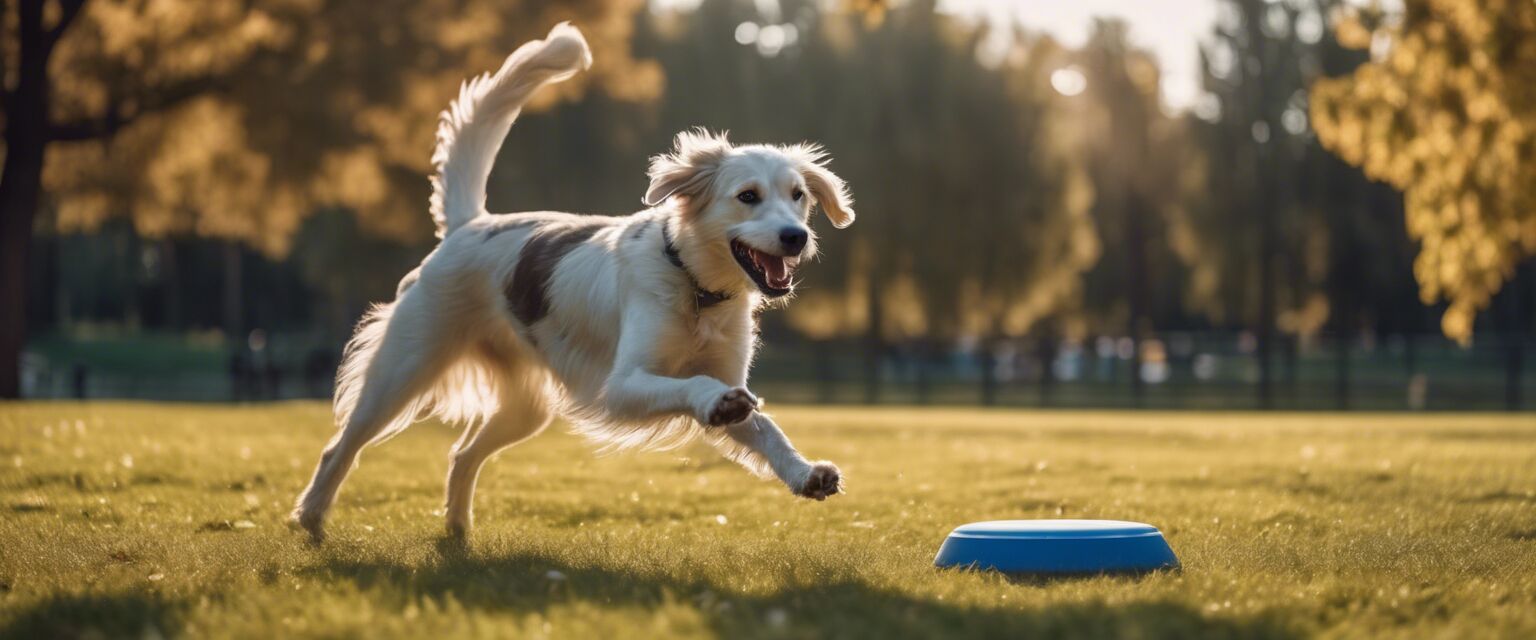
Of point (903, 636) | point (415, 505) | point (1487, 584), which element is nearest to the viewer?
point (903, 636)

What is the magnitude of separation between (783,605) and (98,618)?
222cm

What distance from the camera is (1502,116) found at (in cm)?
1853

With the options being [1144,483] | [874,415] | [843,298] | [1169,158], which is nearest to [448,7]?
[874,415]

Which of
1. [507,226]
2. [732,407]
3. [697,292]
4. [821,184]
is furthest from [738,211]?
[507,226]

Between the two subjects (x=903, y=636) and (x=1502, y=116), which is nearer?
(x=903, y=636)

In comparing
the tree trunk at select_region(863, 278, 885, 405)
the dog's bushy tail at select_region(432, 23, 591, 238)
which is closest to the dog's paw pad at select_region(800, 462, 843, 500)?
the dog's bushy tail at select_region(432, 23, 591, 238)

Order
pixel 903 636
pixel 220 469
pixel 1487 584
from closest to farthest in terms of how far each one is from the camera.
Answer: pixel 903 636 < pixel 1487 584 < pixel 220 469

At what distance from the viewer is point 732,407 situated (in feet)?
20.5

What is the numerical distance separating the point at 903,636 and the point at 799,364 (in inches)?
1607

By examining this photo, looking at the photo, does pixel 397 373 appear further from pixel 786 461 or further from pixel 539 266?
pixel 786 461

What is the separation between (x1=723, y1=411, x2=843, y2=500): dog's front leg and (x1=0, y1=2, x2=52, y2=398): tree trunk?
18257 mm

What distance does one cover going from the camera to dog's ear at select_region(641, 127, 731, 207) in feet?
24.6

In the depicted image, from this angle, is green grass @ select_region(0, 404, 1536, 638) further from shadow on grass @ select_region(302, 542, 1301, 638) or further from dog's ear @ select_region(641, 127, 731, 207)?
dog's ear @ select_region(641, 127, 731, 207)

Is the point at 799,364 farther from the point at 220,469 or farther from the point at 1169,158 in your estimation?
the point at 220,469
